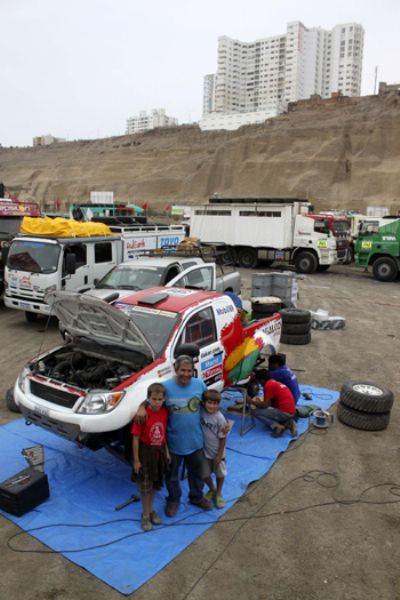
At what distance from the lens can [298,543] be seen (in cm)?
459

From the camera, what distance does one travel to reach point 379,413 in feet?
22.9

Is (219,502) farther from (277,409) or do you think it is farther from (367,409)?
(367,409)

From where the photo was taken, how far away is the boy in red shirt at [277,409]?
6.71 meters

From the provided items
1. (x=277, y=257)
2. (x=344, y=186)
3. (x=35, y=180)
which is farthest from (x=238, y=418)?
(x=35, y=180)

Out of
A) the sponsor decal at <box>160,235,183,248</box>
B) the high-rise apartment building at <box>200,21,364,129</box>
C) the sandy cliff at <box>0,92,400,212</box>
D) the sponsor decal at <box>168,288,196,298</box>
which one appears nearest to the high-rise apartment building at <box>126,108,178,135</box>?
the high-rise apartment building at <box>200,21,364,129</box>

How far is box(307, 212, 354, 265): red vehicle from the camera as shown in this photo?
23.3 metres

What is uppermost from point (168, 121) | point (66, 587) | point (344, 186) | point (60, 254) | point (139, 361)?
point (168, 121)

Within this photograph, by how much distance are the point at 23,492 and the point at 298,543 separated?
8.80 ft

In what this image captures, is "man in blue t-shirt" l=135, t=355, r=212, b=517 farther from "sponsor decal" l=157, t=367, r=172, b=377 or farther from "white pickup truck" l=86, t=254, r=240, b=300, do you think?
"white pickup truck" l=86, t=254, r=240, b=300

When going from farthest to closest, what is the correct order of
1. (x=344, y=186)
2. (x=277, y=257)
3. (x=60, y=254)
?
(x=344, y=186) → (x=277, y=257) → (x=60, y=254)

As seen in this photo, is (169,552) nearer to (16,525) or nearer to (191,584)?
(191,584)

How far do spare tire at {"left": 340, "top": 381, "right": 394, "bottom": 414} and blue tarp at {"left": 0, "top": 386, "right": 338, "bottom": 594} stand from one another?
1.09 meters

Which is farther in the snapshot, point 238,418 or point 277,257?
point 277,257

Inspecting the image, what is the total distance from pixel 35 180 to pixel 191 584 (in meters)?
93.8
